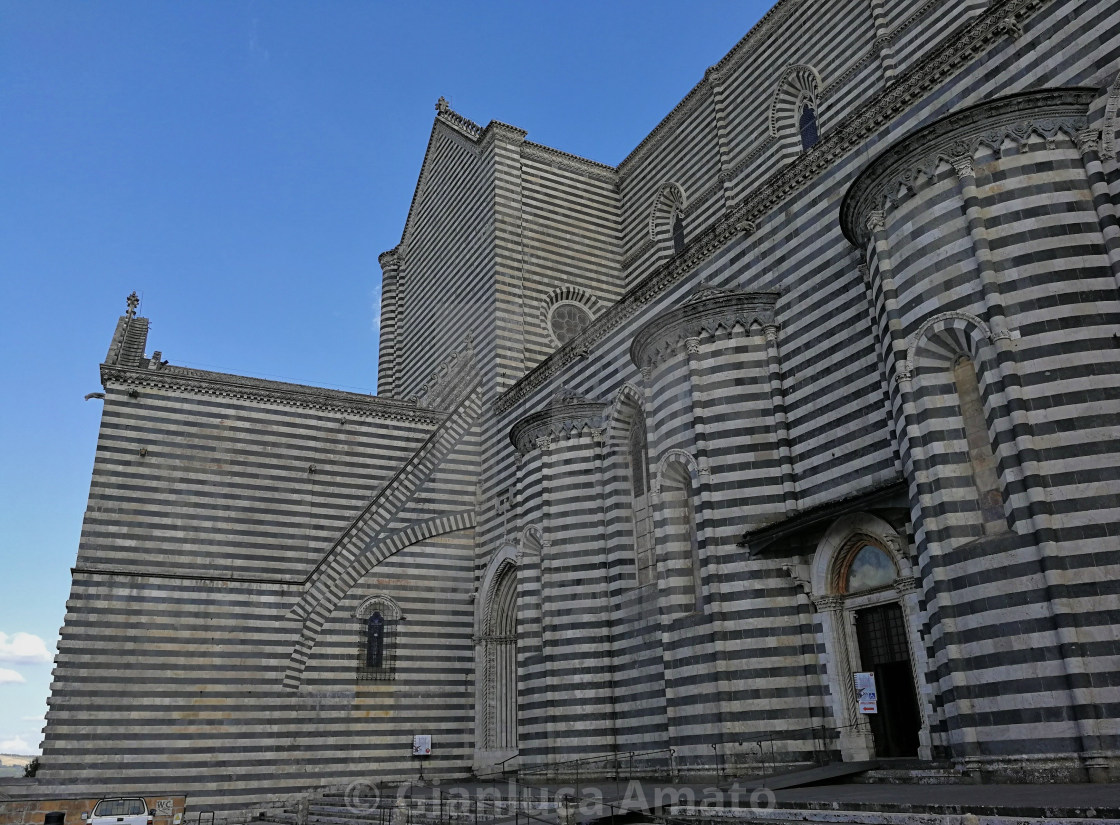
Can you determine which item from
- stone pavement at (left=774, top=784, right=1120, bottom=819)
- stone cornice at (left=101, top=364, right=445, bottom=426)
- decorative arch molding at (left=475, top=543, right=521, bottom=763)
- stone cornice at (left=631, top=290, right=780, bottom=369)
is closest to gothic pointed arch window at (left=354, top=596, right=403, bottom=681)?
decorative arch molding at (left=475, top=543, right=521, bottom=763)

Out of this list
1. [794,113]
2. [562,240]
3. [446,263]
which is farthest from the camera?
[446,263]

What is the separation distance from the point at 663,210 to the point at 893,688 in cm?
1635

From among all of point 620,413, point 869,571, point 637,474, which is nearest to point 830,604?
point 869,571

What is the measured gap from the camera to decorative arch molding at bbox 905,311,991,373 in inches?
430

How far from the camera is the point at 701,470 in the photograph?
1498 cm

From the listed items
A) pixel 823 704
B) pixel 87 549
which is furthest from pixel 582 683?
pixel 87 549

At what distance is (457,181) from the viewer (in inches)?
1142

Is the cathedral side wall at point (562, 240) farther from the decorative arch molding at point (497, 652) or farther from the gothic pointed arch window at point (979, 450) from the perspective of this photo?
the gothic pointed arch window at point (979, 450)

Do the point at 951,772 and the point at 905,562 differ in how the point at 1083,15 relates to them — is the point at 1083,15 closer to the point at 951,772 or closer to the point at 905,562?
the point at 905,562

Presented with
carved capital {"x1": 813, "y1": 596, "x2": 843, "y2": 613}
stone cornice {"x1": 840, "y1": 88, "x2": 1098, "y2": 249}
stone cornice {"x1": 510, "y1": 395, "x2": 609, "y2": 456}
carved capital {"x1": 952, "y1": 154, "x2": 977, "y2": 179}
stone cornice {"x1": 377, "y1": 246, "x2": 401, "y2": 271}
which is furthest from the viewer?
stone cornice {"x1": 377, "y1": 246, "x2": 401, "y2": 271}

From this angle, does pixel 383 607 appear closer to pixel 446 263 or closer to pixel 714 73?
→ pixel 446 263

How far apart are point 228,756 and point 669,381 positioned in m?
12.4

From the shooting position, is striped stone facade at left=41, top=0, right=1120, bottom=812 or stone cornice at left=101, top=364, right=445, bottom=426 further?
stone cornice at left=101, top=364, right=445, bottom=426

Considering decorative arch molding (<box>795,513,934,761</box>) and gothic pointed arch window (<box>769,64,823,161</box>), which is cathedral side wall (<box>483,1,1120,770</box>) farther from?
gothic pointed arch window (<box>769,64,823,161</box>)
